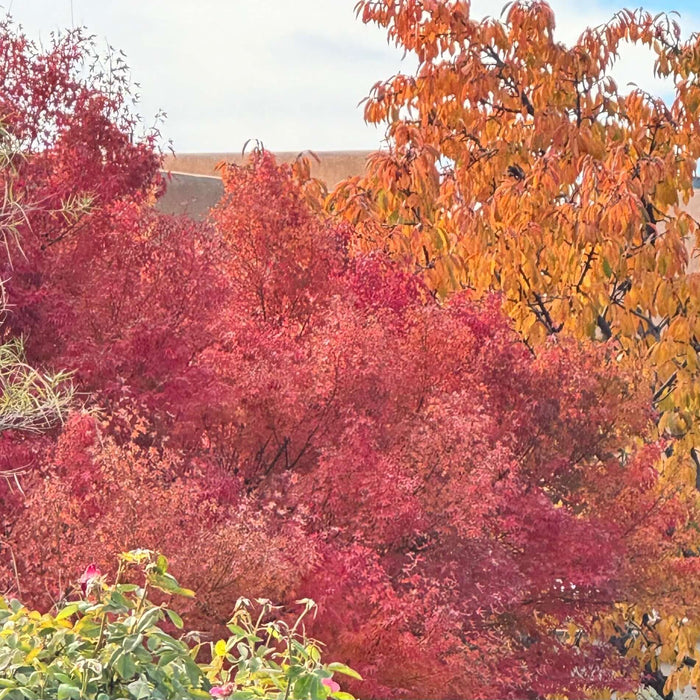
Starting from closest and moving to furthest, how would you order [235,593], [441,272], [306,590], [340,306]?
1. [235,593]
2. [306,590]
3. [340,306]
4. [441,272]

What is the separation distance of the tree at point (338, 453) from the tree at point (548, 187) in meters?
1.84

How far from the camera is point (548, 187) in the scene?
35.3 ft

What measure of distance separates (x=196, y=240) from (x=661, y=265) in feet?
16.2

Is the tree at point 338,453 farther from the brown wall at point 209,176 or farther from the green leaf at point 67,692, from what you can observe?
the brown wall at point 209,176

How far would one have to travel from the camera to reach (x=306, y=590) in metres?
6.41

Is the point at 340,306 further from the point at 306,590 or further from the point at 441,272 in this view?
the point at 441,272

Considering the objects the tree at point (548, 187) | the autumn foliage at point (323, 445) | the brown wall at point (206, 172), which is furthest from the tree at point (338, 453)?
the brown wall at point (206, 172)

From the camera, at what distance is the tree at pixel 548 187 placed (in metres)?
10.7

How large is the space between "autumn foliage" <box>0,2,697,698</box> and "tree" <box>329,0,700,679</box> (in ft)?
6.13

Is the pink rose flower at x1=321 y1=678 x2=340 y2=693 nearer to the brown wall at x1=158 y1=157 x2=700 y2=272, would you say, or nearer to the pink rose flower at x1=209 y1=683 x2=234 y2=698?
the pink rose flower at x1=209 y1=683 x2=234 y2=698

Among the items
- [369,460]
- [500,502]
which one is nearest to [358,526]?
[369,460]

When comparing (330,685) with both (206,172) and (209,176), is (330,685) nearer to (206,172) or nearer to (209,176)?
(209,176)

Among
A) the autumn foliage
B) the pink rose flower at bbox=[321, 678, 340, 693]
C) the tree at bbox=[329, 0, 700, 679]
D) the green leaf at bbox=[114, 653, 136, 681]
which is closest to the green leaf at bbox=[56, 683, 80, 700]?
the green leaf at bbox=[114, 653, 136, 681]

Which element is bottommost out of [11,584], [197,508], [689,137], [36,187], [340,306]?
[11,584]
